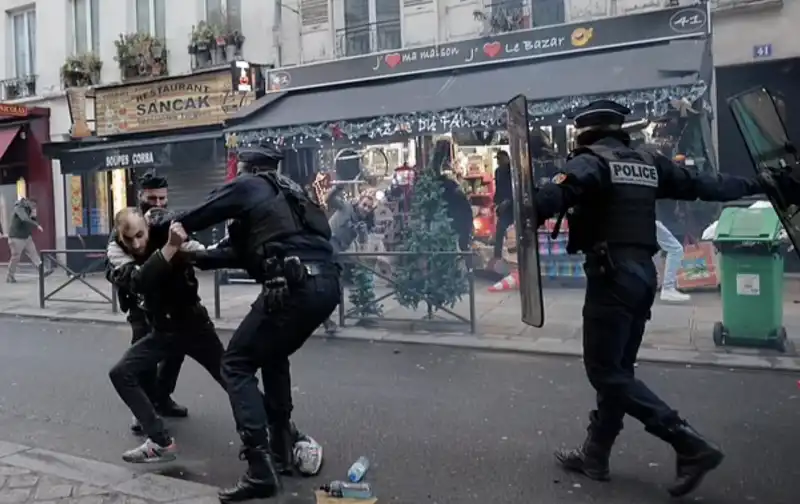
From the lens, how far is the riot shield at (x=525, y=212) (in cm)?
366

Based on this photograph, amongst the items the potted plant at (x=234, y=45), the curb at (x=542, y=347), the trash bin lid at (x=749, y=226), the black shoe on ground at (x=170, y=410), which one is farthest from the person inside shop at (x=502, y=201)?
the black shoe on ground at (x=170, y=410)

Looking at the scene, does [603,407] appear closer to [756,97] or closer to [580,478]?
[580,478]

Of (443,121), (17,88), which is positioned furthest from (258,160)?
(17,88)

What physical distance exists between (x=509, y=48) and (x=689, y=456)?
367 inches

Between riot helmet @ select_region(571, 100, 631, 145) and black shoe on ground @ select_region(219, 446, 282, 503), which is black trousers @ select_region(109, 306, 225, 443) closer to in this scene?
black shoe on ground @ select_region(219, 446, 282, 503)

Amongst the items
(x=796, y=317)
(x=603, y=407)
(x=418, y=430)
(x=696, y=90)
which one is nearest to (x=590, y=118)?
(x=603, y=407)

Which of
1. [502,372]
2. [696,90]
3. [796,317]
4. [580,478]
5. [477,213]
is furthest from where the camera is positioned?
A: [477,213]

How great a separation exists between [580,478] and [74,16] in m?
17.2

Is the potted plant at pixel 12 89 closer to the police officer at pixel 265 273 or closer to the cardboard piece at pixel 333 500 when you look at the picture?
the police officer at pixel 265 273

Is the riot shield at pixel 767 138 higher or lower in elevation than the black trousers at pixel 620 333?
higher

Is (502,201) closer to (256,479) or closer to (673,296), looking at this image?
(673,296)

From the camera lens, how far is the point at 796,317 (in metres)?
8.48

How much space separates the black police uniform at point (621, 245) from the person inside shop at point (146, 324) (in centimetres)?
246

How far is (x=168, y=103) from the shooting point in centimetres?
1573
